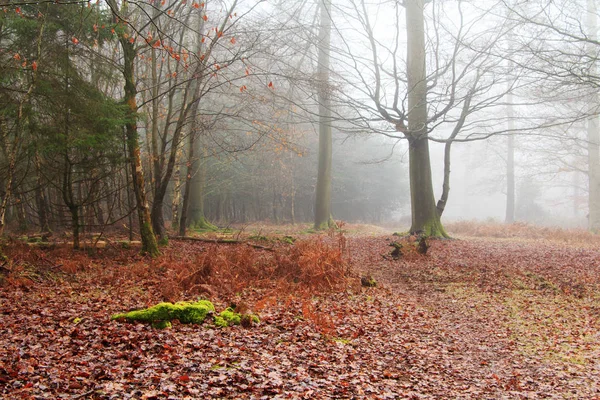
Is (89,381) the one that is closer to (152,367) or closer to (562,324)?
(152,367)

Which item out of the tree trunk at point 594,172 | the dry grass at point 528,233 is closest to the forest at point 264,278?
the dry grass at point 528,233

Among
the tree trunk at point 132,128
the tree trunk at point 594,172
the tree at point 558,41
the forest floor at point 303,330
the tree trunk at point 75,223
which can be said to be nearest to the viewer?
the forest floor at point 303,330

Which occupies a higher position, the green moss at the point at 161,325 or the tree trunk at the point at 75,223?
the tree trunk at the point at 75,223

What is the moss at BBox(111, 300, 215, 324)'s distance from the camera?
198 inches

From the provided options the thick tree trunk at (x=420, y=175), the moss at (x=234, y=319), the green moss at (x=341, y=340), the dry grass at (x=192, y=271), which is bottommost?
the green moss at (x=341, y=340)

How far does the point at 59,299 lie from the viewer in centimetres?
601

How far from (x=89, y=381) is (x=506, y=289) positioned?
7373 millimetres

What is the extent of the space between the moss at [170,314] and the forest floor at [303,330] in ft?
0.54

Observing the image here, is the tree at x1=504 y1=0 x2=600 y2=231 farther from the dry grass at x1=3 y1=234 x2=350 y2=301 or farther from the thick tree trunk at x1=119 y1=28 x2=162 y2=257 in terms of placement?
the thick tree trunk at x1=119 y1=28 x2=162 y2=257

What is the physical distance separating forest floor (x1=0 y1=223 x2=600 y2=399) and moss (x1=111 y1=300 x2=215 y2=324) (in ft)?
0.54

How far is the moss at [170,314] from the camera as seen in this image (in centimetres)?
503

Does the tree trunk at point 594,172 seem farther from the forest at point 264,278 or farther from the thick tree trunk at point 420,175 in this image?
the thick tree trunk at point 420,175

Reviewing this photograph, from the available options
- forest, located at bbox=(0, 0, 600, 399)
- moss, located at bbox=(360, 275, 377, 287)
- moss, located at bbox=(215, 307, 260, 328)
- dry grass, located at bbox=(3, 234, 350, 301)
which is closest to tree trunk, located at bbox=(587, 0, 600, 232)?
forest, located at bbox=(0, 0, 600, 399)

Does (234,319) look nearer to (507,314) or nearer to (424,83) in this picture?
(507,314)
